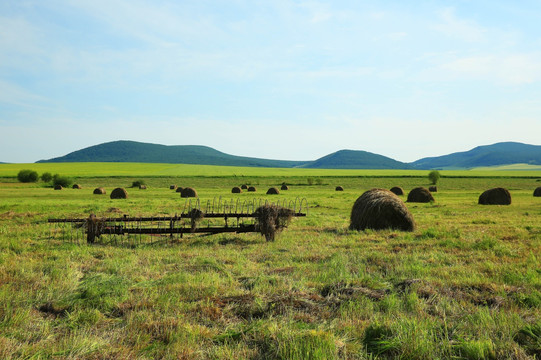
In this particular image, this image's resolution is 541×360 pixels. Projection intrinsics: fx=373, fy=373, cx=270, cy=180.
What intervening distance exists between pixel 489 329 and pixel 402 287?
2.13m

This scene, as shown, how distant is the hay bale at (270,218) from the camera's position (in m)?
13.2

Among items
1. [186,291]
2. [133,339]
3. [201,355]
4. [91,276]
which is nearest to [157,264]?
[91,276]

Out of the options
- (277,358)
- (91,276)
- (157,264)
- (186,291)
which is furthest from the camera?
(157,264)

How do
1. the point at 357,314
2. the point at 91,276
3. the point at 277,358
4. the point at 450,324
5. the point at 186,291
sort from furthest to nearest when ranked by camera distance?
the point at 91,276
the point at 186,291
the point at 357,314
the point at 450,324
the point at 277,358

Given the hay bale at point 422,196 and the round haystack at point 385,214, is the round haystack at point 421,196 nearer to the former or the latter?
the hay bale at point 422,196

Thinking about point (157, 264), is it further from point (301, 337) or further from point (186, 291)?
point (301, 337)

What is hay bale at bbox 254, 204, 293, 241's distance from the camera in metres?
13.2

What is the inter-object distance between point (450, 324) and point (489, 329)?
503 millimetres

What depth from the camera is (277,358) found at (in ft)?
15.1

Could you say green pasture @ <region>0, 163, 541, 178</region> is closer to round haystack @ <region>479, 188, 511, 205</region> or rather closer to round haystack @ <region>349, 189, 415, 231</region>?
round haystack @ <region>479, 188, 511, 205</region>

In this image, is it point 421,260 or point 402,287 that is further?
point 421,260

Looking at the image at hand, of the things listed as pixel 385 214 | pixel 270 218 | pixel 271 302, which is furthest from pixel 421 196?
pixel 271 302

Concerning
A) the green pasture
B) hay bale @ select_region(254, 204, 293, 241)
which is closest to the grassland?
hay bale @ select_region(254, 204, 293, 241)

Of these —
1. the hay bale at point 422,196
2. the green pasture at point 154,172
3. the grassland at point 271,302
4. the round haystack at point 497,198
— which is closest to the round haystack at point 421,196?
the hay bale at point 422,196
